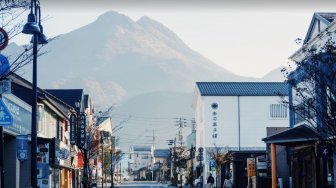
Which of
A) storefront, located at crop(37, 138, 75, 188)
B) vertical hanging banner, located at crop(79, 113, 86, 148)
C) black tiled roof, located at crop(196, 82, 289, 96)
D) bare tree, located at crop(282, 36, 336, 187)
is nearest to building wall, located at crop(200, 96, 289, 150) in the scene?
black tiled roof, located at crop(196, 82, 289, 96)

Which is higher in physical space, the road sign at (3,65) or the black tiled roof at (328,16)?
the black tiled roof at (328,16)

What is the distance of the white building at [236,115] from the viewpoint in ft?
239

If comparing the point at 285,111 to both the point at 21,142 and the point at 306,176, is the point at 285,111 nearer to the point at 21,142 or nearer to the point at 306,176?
the point at 306,176

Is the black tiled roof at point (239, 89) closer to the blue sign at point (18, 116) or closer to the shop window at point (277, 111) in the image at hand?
the shop window at point (277, 111)

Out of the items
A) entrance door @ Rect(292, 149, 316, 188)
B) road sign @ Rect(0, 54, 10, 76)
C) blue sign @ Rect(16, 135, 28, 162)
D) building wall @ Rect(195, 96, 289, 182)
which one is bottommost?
entrance door @ Rect(292, 149, 316, 188)

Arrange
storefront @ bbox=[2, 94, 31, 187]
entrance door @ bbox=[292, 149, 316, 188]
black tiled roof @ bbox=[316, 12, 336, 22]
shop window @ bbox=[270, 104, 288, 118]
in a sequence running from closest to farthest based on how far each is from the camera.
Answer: storefront @ bbox=[2, 94, 31, 187] < entrance door @ bbox=[292, 149, 316, 188] < black tiled roof @ bbox=[316, 12, 336, 22] < shop window @ bbox=[270, 104, 288, 118]

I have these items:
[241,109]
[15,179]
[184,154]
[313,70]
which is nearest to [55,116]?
[15,179]

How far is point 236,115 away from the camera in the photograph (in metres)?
72.9

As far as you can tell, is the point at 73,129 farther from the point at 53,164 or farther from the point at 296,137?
the point at 296,137

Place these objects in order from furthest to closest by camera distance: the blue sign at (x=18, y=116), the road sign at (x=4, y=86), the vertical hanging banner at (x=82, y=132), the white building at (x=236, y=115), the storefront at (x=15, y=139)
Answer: the white building at (x=236, y=115)
the vertical hanging banner at (x=82, y=132)
the storefront at (x=15, y=139)
the blue sign at (x=18, y=116)
the road sign at (x=4, y=86)

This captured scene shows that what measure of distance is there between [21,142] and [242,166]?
34.6 meters

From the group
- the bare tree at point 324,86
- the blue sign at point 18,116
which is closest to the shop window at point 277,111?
the blue sign at point 18,116

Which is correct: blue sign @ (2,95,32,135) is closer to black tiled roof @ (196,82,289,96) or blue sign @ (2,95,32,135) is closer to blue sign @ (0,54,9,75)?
blue sign @ (0,54,9,75)

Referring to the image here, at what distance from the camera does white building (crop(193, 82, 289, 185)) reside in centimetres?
7275
